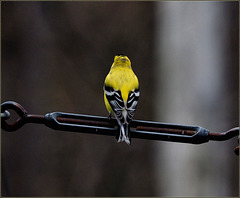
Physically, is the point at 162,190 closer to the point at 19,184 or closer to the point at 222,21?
the point at 19,184

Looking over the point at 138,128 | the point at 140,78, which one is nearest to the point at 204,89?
the point at 140,78

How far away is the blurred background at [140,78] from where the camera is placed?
5.10 metres

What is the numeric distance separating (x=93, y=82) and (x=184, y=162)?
1663mm

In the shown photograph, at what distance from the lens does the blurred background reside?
16.7 feet

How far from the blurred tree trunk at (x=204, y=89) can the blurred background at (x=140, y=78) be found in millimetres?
12

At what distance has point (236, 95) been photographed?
16.7 ft

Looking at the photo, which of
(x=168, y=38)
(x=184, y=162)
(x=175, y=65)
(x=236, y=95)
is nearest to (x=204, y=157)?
(x=184, y=162)

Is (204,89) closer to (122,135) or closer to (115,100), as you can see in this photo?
(115,100)

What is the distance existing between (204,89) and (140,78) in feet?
4.24

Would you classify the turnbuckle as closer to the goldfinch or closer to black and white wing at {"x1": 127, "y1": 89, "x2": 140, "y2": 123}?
the goldfinch

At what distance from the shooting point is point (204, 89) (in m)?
5.10

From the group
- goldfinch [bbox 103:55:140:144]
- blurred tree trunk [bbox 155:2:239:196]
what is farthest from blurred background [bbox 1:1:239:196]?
goldfinch [bbox 103:55:140:144]

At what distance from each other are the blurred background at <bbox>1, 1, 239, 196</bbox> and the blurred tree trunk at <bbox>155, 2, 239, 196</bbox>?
1 centimetres

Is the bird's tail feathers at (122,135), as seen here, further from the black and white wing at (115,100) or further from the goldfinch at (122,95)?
the black and white wing at (115,100)
